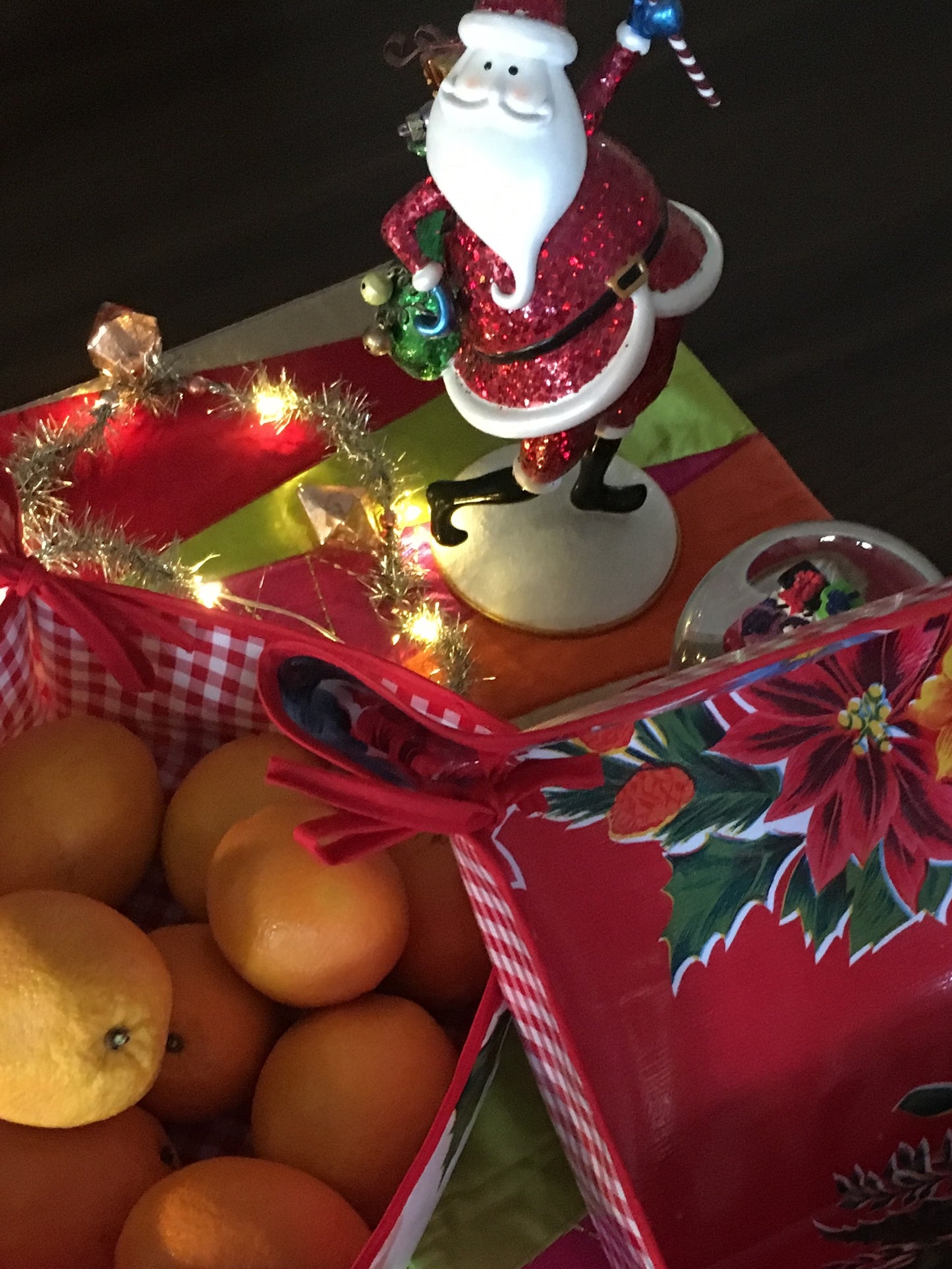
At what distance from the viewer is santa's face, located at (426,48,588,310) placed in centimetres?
46

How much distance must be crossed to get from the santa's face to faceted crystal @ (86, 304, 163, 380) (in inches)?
14.7

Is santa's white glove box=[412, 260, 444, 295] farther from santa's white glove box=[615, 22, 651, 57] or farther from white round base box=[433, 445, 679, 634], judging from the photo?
white round base box=[433, 445, 679, 634]

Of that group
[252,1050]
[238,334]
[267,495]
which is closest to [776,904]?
[252,1050]

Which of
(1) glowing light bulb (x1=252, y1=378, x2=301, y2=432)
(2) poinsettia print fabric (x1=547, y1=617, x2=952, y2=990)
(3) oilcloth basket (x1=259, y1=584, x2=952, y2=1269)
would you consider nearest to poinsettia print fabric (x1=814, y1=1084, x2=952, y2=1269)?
(3) oilcloth basket (x1=259, y1=584, x2=952, y2=1269)

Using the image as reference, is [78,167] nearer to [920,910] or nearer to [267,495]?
[267,495]

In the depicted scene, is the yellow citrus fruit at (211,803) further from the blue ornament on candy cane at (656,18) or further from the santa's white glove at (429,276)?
the blue ornament on candy cane at (656,18)

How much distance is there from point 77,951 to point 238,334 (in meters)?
0.59

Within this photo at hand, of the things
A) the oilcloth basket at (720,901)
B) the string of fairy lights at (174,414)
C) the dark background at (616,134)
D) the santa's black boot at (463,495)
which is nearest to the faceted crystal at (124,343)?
the string of fairy lights at (174,414)

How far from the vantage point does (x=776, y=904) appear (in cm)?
44

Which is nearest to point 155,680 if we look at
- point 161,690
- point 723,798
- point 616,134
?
point 161,690

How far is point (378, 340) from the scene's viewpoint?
60 cm

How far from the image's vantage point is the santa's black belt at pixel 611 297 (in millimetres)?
521

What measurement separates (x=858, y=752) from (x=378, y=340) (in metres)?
0.31

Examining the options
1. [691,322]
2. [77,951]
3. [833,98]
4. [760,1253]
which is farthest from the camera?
[833,98]
